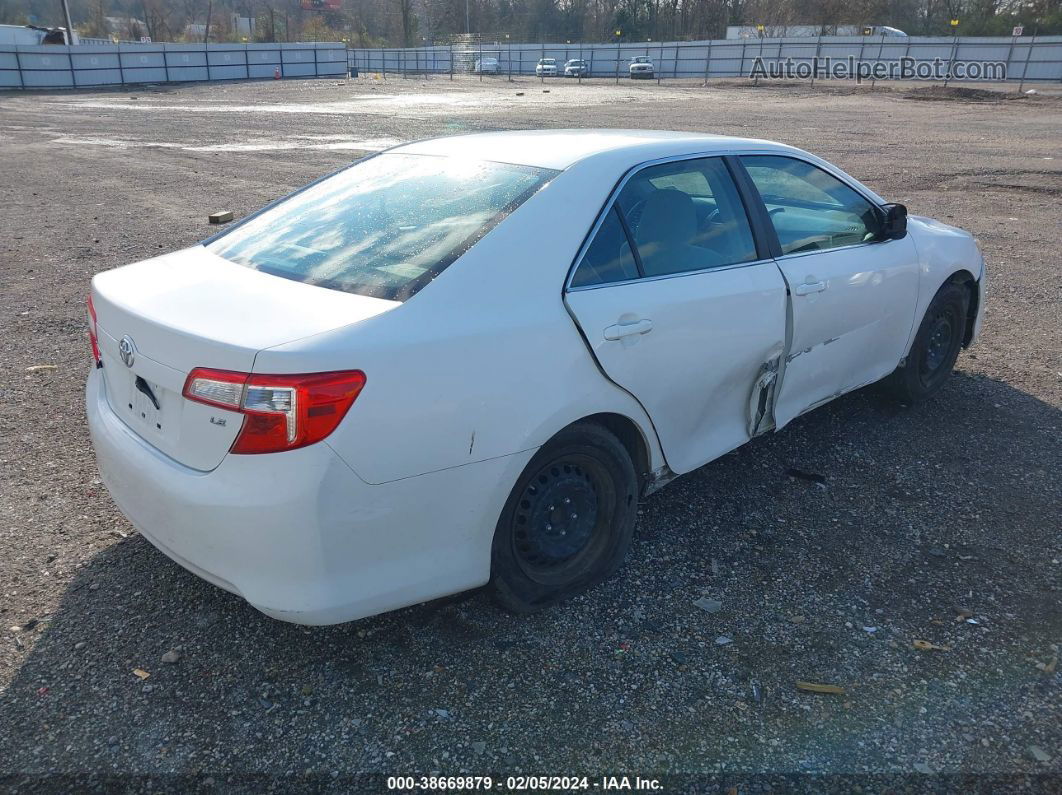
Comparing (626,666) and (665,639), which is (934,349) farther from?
(626,666)

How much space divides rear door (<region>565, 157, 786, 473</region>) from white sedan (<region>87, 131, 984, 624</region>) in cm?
1

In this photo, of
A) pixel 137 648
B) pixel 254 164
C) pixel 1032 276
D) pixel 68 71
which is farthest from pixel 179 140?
pixel 68 71

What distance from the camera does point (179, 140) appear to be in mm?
20188

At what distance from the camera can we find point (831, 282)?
402cm

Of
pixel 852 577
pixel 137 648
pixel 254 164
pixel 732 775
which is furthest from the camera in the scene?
pixel 254 164

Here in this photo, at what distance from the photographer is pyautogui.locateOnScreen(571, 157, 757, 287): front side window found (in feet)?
10.4

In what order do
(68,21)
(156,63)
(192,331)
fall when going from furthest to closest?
(68,21) < (156,63) < (192,331)

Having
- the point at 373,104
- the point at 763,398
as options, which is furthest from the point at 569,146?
the point at 373,104

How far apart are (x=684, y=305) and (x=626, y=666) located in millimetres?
1378

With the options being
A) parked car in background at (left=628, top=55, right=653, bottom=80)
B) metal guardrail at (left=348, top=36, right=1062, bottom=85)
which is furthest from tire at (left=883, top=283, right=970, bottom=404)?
parked car in background at (left=628, top=55, right=653, bottom=80)

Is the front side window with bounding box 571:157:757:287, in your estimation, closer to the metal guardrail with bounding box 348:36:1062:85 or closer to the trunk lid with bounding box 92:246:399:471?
the trunk lid with bounding box 92:246:399:471

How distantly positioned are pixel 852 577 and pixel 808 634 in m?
0.47

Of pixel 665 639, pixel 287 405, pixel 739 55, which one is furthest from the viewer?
pixel 739 55

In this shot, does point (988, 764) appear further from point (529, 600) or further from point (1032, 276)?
point (1032, 276)
